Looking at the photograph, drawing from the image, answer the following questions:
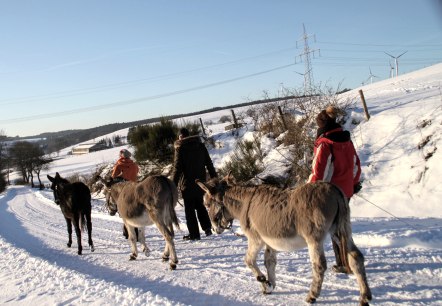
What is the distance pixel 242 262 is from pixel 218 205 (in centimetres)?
158

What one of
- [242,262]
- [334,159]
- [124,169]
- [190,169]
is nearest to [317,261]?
[334,159]

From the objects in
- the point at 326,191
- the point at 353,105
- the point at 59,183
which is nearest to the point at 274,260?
the point at 326,191

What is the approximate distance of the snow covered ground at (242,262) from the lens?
15.0 ft

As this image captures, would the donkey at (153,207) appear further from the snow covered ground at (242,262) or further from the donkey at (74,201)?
the donkey at (74,201)

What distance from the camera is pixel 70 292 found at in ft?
16.9

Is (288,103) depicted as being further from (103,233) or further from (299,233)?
(299,233)

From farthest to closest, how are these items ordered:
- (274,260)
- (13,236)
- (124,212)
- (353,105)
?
(353,105), (13,236), (124,212), (274,260)

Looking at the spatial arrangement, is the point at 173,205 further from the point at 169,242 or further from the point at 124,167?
the point at 124,167

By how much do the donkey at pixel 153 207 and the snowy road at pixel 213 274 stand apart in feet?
1.43

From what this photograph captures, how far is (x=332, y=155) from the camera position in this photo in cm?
466

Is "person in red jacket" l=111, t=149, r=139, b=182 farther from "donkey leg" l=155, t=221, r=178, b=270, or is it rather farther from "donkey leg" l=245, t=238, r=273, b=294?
"donkey leg" l=245, t=238, r=273, b=294

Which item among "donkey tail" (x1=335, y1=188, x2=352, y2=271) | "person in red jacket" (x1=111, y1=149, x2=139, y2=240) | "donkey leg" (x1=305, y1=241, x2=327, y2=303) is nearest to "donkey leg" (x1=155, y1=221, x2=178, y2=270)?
"person in red jacket" (x1=111, y1=149, x2=139, y2=240)

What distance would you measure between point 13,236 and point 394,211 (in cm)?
1129

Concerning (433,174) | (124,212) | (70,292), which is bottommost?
(433,174)
